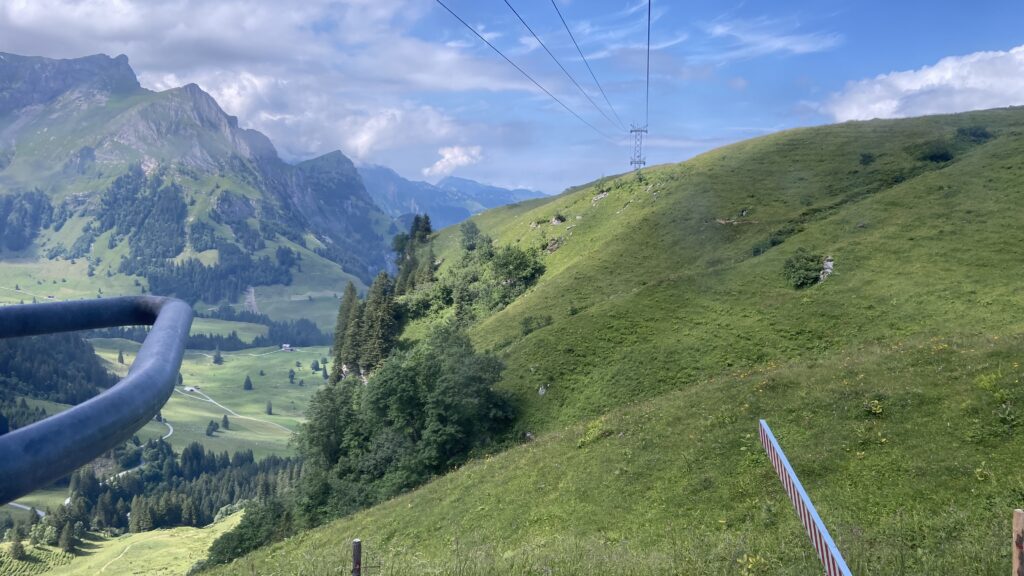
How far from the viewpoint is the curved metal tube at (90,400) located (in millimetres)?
1870

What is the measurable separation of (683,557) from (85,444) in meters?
17.0

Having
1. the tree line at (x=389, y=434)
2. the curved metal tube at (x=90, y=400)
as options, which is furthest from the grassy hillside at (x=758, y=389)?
the curved metal tube at (x=90, y=400)

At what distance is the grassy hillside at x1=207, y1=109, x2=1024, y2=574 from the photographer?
20.0 meters

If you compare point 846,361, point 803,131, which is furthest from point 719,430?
point 803,131

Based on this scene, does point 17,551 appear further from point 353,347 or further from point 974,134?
point 974,134

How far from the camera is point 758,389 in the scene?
32.9 metres

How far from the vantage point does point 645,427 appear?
33875mm

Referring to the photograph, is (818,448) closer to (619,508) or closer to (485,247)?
(619,508)

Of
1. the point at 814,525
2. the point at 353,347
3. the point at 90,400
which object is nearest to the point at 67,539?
the point at 353,347

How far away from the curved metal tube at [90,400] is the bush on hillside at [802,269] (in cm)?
6360

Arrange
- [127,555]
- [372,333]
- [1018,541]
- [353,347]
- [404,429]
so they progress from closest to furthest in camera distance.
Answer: [1018,541], [404,429], [372,333], [353,347], [127,555]

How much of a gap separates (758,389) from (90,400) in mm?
34079

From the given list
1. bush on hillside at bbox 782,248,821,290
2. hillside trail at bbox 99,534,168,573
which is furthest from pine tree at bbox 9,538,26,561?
bush on hillside at bbox 782,248,821,290

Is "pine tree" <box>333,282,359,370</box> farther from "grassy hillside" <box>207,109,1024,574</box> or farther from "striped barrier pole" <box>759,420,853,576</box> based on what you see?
"striped barrier pole" <box>759,420,853,576</box>
